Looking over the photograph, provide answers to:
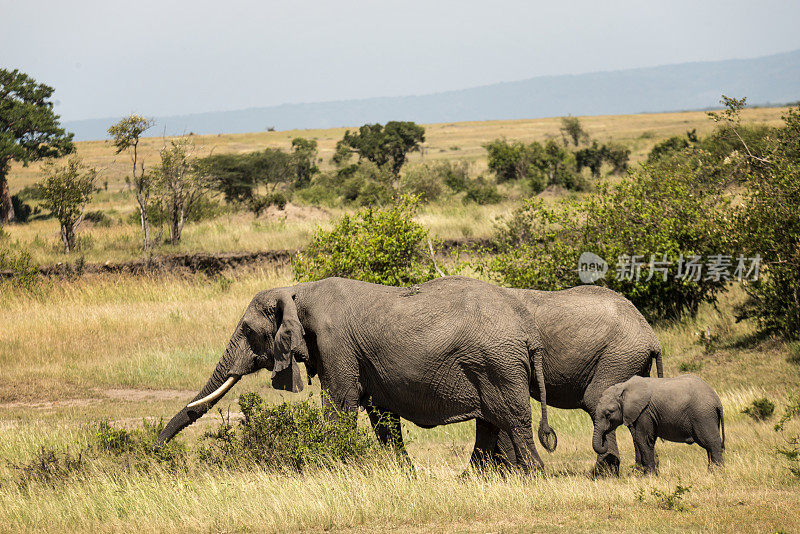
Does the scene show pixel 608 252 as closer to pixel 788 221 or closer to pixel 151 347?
pixel 788 221

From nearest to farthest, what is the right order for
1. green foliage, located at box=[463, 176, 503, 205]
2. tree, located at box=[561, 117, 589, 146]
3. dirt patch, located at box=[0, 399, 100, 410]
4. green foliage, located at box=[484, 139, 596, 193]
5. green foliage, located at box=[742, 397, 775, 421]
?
green foliage, located at box=[742, 397, 775, 421]
dirt patch, located at box=[0, 399, 100, 410]
green foliage, located at box=[463, 176, 503, 205]
green foliage, located at box=[484, 139, 596, 193]
tree, located at box=[561, 117, 589, 146]

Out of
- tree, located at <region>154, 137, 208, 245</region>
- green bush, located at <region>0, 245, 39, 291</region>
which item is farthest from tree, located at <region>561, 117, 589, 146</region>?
green bush, located at <region>0, 245, 39, 291</region>

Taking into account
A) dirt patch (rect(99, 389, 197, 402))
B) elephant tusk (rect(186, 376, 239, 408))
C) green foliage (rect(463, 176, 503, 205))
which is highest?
elephant tusk (rect(186, 376, 239, 408))

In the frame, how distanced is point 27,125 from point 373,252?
41344 mm

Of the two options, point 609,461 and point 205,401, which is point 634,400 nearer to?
point 609,461

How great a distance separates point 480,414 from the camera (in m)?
8.61

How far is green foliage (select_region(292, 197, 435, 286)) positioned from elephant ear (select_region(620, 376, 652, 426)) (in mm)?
7731

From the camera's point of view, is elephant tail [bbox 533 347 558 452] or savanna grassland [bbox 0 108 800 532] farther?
elephant tail [bbox 533 347 558 452]

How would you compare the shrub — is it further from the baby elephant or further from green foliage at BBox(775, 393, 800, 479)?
the baby elephant

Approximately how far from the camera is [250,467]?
9.18 metres

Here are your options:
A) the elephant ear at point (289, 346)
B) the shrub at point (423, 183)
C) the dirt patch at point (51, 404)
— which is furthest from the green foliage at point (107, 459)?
the shrub at point (423, 183)

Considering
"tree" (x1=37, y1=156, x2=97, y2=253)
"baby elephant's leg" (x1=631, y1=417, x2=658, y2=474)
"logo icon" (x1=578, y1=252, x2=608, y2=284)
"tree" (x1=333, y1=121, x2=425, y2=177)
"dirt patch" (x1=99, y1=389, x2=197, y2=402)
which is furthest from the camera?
"tree" (x1=333, y1=121, x2=425, y2=177)

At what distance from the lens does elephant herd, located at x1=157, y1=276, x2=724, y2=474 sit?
27.8 ft

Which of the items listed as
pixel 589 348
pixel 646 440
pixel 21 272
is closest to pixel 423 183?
pixel 21 272
